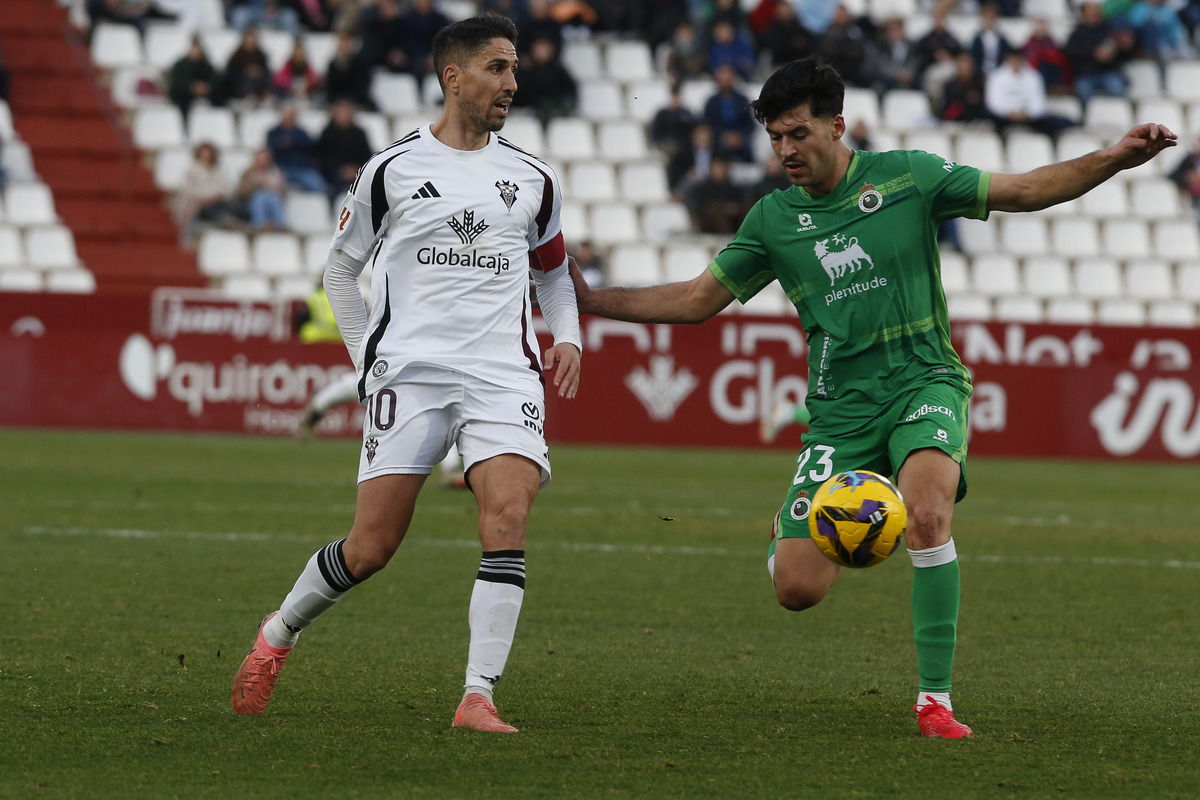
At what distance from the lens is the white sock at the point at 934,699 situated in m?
5.36

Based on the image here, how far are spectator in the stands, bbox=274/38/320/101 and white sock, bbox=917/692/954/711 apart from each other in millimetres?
18072

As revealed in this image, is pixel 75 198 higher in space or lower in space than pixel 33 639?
A: higher

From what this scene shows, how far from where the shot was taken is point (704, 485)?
14633mm

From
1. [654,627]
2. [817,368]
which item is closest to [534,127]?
[654,627]

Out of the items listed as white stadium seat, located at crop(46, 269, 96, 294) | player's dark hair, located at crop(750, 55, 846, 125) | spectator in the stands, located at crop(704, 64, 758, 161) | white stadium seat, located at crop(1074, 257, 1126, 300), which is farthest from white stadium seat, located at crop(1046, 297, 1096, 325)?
player's dark hair, located at crop(750, 55, 846, 125)

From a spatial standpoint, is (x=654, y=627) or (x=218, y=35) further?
(x=218, y=35)

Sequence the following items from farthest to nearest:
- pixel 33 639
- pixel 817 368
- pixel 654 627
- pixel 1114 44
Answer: pixel 1114 44 → pixel 654 627 → pixel 33 639 → pixel 817 368

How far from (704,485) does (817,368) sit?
875 cm

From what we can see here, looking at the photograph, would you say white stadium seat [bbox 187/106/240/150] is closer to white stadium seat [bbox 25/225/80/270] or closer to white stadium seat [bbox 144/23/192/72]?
white stadium seat [bbox 144/23/192/72]

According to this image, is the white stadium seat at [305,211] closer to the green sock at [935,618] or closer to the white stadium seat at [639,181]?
the white stadium seat at [639,181]

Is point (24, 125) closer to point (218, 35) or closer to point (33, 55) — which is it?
point (33, 55)

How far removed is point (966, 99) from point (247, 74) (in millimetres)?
9825

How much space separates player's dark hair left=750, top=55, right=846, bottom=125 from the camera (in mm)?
5633

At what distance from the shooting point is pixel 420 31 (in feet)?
73.5
